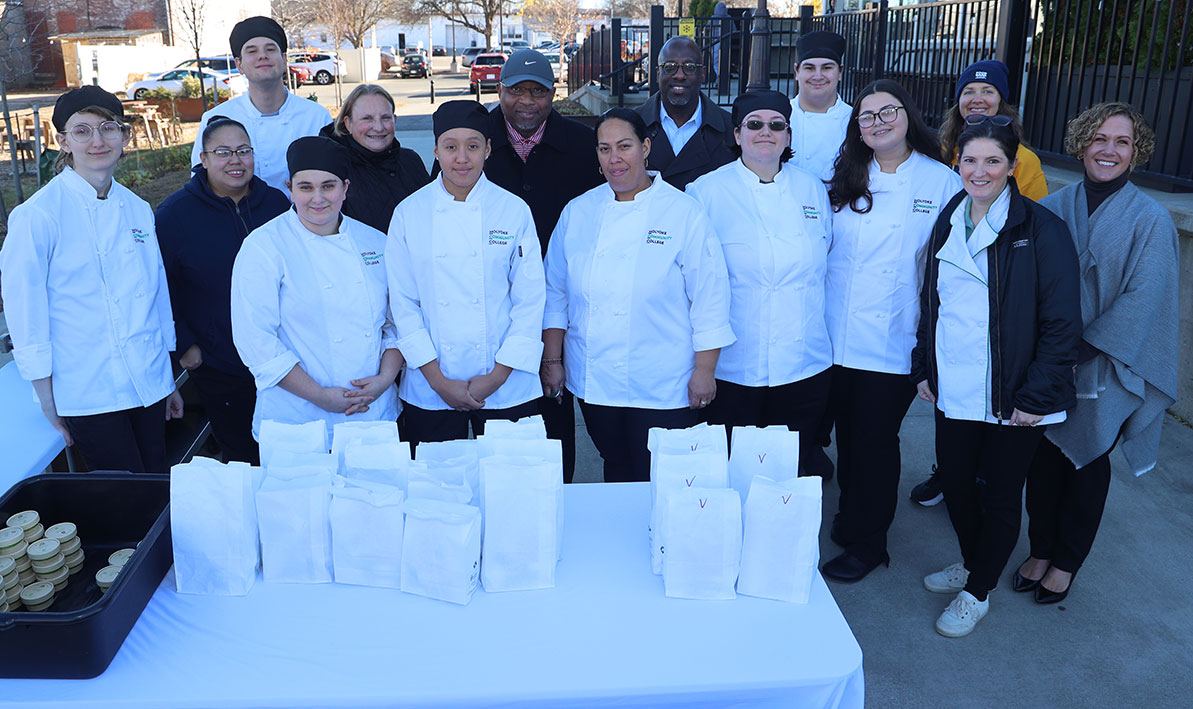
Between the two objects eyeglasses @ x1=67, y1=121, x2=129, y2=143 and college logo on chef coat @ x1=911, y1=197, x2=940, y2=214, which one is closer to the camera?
eyeglasses @ x1=67, y1=121, x2=129, y2=143

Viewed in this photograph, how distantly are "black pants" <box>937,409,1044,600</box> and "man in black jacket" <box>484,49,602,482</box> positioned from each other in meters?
1.55

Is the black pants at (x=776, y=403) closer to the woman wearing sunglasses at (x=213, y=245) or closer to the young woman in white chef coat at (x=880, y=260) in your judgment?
the young woman in white chef coat at (x=880, y=260)

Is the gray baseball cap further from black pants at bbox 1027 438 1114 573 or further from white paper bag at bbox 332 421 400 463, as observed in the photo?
black pants at bbox 1027 438 1114 573

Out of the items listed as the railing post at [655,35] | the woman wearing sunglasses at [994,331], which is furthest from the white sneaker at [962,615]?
A: the railing post at [655,35]

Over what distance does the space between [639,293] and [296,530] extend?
1.42 m

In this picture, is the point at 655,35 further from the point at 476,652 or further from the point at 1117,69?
the point at 476,652

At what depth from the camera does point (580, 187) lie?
13.0ft

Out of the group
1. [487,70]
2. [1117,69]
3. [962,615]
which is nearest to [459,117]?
[962,615]

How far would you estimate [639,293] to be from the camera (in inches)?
117

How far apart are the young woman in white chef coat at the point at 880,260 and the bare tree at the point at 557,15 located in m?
43.4

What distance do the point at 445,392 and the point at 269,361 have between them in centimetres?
57

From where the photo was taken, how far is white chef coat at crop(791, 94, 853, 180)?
3.94 meters

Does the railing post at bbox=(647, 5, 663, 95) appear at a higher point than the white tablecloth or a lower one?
higher

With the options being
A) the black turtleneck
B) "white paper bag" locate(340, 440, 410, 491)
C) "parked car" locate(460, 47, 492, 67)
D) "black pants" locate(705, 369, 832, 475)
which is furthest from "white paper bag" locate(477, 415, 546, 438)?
"parked car" locate(460, 47, 492, 67)
